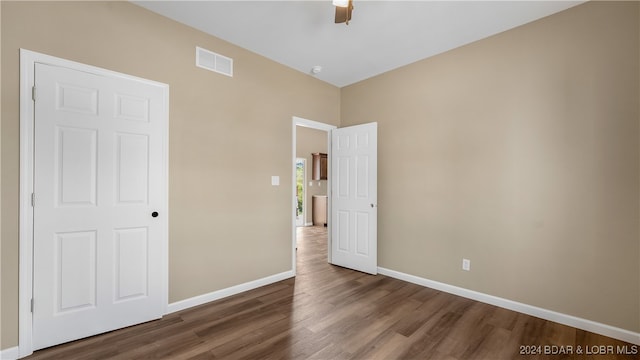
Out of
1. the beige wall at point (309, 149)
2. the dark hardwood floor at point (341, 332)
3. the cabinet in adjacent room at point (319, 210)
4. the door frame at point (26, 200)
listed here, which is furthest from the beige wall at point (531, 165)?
the beige wall at point (309, 149)

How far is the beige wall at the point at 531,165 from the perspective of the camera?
2232 mm

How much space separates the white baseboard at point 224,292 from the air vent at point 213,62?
97.4 inches

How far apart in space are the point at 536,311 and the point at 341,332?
195 centimetres

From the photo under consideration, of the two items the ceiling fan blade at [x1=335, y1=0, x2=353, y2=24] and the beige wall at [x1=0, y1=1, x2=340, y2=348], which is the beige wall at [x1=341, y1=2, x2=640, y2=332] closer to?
the beige wall at [x1=0, y1=1, x2=340, y2=348]

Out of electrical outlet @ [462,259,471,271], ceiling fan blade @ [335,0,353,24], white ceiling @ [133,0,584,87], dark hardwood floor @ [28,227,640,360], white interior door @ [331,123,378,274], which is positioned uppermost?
white ceiling @ [133,0,584,87]

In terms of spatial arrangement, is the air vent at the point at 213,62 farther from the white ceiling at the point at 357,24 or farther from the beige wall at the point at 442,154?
the white ceiling at the point at 357,24

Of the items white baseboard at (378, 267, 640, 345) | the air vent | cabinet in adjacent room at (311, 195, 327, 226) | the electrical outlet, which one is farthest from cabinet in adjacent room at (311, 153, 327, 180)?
the electrical outlet

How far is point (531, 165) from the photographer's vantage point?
8.68 ft

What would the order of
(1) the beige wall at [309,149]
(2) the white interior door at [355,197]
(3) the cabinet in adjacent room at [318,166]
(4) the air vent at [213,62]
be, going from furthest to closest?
(3) the cabinet in adjacent room at [318,166] < (1) the beige wall at [309,149] < (2) the white interior door at [355,197] < (4) the air vent at [213,62]

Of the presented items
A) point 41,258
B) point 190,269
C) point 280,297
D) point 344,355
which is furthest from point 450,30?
point 41,258

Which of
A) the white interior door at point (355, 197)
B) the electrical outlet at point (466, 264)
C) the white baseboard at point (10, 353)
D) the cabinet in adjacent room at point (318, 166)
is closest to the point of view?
the white baseboard at point (10, 353)

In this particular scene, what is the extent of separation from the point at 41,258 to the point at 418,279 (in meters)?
3.76

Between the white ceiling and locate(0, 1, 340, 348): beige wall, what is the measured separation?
0.91ft

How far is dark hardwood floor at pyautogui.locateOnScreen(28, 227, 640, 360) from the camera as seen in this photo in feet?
6.64
